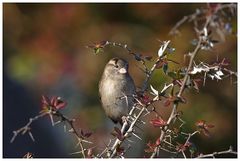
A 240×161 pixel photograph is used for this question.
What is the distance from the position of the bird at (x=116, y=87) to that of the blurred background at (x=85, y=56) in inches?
96.6

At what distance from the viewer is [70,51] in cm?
916

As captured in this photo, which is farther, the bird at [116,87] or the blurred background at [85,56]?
the blurred background at [85,56]

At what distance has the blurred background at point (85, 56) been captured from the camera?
8.68 m

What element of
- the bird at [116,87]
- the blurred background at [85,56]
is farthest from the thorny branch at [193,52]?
the blurred background at [85,56]

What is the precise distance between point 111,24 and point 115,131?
5.29 meters

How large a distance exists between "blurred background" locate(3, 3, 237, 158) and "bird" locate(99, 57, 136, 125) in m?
2.45

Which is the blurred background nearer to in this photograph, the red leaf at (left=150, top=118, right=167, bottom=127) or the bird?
the bird

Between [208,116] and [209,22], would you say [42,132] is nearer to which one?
[208,116]

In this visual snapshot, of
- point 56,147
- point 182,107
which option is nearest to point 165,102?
point 182,107

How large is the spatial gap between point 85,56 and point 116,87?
10.4 ft

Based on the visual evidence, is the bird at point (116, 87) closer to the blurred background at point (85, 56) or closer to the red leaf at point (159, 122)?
the red leaf at point (159, 122)

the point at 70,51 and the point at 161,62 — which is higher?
the point at 161,62

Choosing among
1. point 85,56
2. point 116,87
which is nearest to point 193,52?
point 116,87

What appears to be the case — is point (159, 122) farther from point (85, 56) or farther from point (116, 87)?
point (85, 56)
